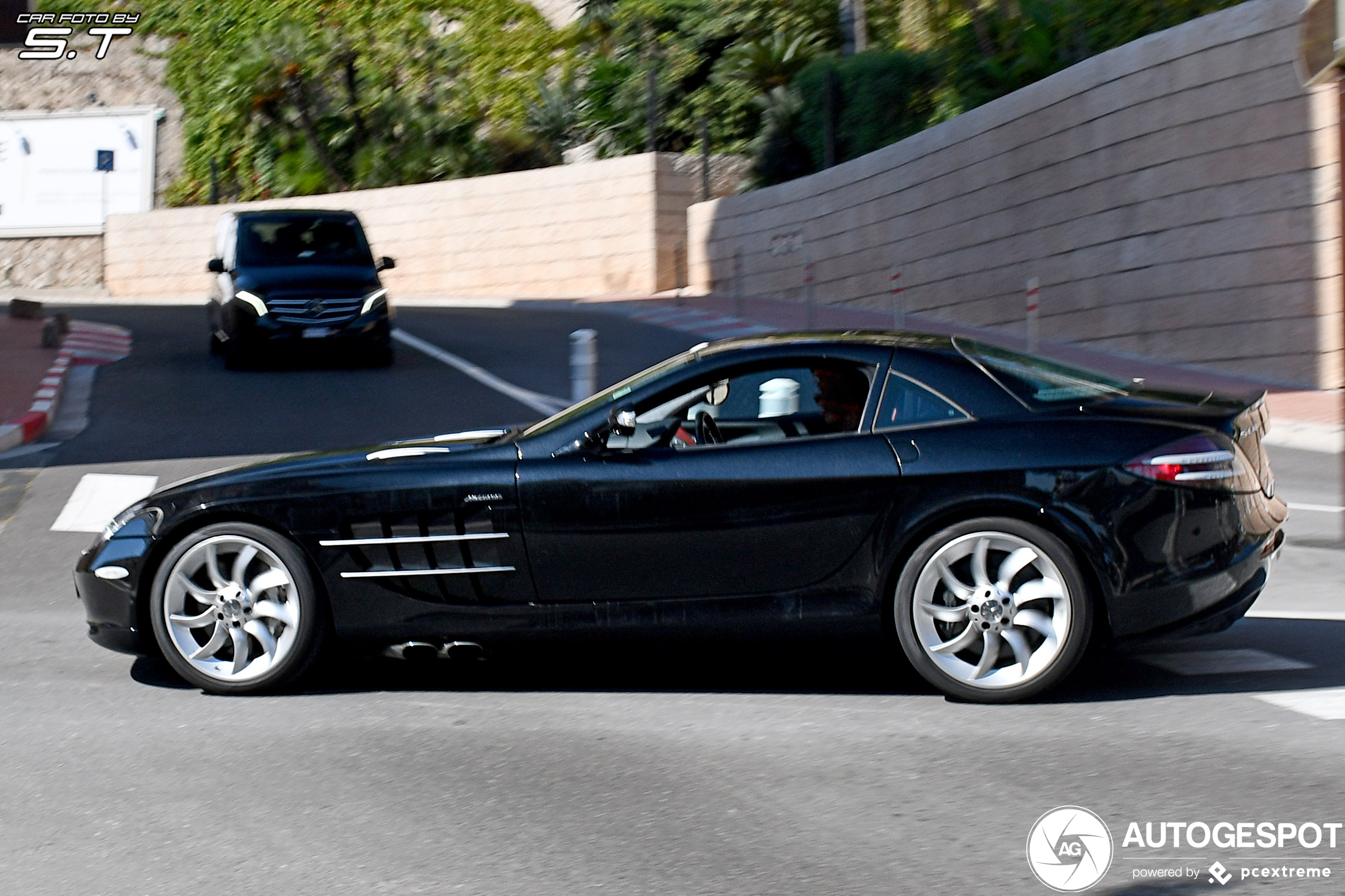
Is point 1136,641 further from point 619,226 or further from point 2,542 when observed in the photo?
point 619,226

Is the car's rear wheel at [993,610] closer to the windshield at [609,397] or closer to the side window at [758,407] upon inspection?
the side window at [758,407]

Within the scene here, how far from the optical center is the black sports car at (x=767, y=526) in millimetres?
5391

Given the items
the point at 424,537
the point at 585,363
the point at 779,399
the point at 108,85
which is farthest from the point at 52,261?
the point at 779,399

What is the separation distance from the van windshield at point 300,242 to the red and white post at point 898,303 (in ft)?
20.1

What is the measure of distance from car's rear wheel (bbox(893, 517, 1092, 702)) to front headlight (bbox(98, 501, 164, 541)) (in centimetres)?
276

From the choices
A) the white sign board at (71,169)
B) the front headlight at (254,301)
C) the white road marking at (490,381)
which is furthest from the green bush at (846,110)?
the white sign board at (71,169)

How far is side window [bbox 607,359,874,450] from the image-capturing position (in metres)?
5.74

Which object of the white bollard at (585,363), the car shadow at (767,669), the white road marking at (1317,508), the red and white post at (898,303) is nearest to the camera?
the car shadow at (767,669)

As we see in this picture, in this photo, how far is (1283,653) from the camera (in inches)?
239

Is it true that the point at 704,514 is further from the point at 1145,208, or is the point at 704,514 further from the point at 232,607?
the point at 1145,208

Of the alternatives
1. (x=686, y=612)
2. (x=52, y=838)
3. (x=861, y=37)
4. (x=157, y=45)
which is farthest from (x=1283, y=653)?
(x=157, y=45)

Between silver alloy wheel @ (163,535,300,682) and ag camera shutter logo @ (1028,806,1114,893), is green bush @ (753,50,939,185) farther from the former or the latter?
ag camera shutter logo @ (1028,806,1114,893)

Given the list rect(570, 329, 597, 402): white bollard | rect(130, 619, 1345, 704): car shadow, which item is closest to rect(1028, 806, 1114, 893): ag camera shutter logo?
rect(130, 619, 1345, 704): car shadow

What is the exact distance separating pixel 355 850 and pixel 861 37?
27539 millimetres
